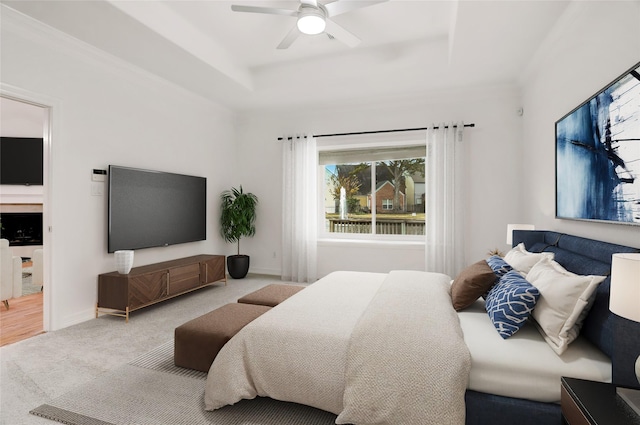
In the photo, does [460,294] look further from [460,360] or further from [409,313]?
[460,360]

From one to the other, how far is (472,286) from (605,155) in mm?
1212

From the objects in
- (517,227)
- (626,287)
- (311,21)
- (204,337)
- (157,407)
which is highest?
(311,21)

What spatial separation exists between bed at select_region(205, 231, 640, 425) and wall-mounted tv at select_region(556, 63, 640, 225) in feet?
1.05

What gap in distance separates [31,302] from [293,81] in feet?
14.2

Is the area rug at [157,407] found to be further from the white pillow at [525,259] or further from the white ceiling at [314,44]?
the white ceiling at [314,44]

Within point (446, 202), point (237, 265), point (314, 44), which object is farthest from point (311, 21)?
point (237, 265)

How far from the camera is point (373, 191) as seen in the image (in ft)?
17.8

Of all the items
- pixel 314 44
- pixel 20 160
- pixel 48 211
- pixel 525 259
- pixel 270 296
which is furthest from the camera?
pixel 20 160

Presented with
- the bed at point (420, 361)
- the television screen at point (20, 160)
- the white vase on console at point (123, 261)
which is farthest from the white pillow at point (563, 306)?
the television screen at point (20, 160)

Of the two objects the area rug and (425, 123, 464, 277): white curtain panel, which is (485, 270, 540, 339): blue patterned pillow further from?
(425, 123, 464, 277): white curtain panel

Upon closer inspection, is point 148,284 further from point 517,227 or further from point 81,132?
point 517,227

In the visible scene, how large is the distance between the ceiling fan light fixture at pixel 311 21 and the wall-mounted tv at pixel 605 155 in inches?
82.4

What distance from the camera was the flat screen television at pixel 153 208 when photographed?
3674 mm

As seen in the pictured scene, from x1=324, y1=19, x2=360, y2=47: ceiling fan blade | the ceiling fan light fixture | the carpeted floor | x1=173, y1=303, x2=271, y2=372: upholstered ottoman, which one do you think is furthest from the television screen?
x1=324, y1=19, x2=360, y2=47: ceiling fan blade
